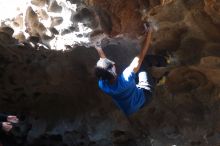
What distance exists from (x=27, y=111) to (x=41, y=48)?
1.34 meters

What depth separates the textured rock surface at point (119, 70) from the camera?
3939 millimetres

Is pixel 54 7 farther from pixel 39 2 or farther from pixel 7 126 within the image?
pixel 7 126

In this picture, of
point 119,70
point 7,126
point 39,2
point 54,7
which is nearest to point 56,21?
point 54,7

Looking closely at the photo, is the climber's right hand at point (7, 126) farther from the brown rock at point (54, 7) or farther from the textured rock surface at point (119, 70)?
the brown rock at point (54, 7)

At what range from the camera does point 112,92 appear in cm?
421

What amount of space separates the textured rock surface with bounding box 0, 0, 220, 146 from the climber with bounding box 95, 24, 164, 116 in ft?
0.79

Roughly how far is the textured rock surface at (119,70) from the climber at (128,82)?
0.79 feet

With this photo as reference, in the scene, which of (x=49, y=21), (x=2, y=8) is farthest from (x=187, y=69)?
(x=2, y=8)

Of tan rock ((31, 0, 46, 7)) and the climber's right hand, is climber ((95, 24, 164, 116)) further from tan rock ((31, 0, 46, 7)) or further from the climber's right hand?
the climber's right hand

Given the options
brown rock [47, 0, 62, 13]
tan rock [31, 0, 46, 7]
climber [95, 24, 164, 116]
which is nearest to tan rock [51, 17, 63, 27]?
brown rock [47, 0, 62, 13]

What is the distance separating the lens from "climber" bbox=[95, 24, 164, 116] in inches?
155

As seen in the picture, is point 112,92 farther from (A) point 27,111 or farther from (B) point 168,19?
(A) point 27,111

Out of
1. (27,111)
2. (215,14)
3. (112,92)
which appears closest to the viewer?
(215,14)

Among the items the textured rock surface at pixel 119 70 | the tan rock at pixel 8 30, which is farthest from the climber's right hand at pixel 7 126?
the tan rock at pixel 8 30
